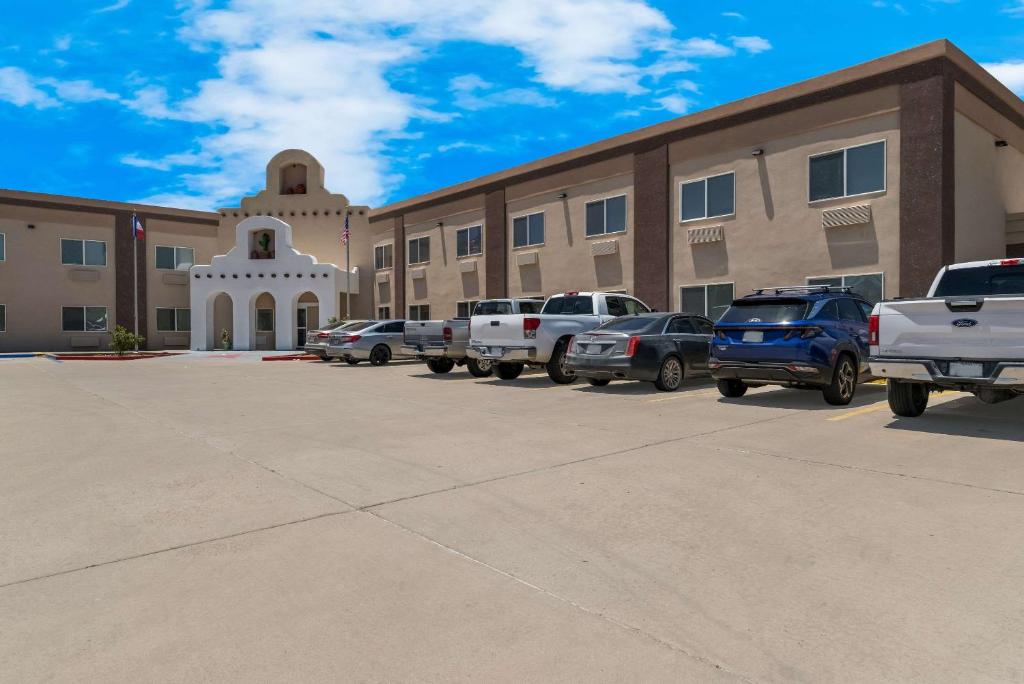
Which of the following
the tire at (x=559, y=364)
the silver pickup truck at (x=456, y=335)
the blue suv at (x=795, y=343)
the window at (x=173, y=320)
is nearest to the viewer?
the blue suv at (x=795, y=343)

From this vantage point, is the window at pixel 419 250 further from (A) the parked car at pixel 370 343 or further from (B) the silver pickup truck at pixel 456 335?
(B) the silver pickup truck at pixel 456 335

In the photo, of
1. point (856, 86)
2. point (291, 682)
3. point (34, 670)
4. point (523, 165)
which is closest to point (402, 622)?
point (291, 682)

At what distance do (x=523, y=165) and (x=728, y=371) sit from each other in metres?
17.9

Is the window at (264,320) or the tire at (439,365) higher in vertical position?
the window at (264,320)

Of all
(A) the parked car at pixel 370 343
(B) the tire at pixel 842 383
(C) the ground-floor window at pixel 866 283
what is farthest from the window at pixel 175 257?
(B) the tire at pixel 842 383

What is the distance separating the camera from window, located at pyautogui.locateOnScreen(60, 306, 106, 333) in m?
36.7

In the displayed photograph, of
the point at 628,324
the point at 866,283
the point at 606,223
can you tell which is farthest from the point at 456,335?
the point at 866,283

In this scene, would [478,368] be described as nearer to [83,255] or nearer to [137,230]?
[137,230]

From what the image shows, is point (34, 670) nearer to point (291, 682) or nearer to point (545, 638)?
point (291, 682)

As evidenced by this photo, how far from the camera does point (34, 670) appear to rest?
2.74 meters

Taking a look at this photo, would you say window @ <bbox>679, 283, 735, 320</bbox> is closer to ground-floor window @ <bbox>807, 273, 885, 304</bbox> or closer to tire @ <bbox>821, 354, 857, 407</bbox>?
ground-floor window @ <bbox>807, 273, 885, 304</bbox>

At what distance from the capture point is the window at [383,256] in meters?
35.5

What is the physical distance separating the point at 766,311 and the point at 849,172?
8997mm

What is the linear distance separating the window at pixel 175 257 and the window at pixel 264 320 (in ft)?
18.3
